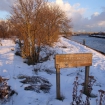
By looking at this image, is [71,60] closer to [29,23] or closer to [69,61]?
[69,61]

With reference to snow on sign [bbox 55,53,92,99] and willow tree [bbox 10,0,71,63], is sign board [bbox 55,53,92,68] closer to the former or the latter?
snow on sign [bbox 55,53,92,99]

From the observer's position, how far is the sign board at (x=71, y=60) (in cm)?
571

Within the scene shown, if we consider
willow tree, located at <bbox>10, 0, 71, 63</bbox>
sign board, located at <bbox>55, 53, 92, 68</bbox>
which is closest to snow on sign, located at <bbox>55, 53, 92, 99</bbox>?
sign board, located at <bbox>55, 53, 92, 68</bbox>

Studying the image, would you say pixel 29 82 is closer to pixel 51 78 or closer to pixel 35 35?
pixel 51 78

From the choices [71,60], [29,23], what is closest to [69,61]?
[71,60]

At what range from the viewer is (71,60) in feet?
19.3

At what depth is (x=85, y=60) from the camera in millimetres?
6156

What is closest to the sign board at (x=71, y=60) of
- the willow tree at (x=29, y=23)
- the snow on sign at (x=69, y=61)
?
the snow on sign at (x=69, y=61)

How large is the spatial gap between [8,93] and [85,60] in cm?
275

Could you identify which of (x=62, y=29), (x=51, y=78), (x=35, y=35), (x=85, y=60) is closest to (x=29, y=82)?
(x=51, y=78)

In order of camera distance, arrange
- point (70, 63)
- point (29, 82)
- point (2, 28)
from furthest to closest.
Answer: point (2, 28), point (29, 82), point (70, 63)

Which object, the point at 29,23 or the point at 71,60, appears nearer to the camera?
the point at 71,60

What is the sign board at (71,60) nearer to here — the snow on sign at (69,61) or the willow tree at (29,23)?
the snow on sign at (69,61)

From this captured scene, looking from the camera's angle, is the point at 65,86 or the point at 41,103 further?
the point at 65,86
